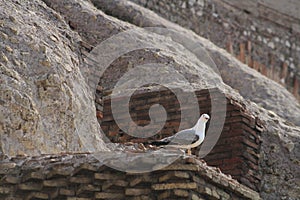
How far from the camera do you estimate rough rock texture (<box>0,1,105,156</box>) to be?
855 centimetres

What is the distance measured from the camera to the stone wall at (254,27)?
1820cm

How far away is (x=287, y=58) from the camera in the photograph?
67.0 ft

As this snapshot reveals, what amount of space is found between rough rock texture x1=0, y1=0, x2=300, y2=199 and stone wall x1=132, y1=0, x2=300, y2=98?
4.86 metres

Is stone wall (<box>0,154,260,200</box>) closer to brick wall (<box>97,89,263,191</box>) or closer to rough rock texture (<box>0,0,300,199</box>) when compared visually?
rough rock texture (<box>0,0,300,199</box>)

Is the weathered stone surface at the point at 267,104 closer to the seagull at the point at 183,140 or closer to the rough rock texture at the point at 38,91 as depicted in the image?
the seagull at the point at 183,140

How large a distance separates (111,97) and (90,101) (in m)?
0.86

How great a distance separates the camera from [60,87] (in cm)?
932

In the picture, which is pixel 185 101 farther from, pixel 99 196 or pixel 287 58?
pixel 287 58

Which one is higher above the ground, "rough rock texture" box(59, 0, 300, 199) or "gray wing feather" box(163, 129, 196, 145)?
"gray wing feather" box(163, 129, 196, 145)

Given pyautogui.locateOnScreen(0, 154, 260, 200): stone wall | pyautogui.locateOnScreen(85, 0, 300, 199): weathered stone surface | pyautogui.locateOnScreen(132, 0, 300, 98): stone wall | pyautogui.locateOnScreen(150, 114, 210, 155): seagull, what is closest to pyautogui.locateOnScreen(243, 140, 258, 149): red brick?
pyautogui.locateOnScreen(85, 0, 300, 199): weathered stone surface

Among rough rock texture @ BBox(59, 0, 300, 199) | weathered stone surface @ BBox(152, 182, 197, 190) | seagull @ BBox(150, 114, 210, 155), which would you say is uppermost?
seagull @ BBox(150, 114, 210, 155)

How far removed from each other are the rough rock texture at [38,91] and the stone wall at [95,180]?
40 cm

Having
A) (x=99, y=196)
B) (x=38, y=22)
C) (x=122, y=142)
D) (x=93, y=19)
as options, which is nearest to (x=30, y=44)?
(x=38, y=22)

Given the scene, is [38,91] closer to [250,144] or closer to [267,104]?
[250,144]
